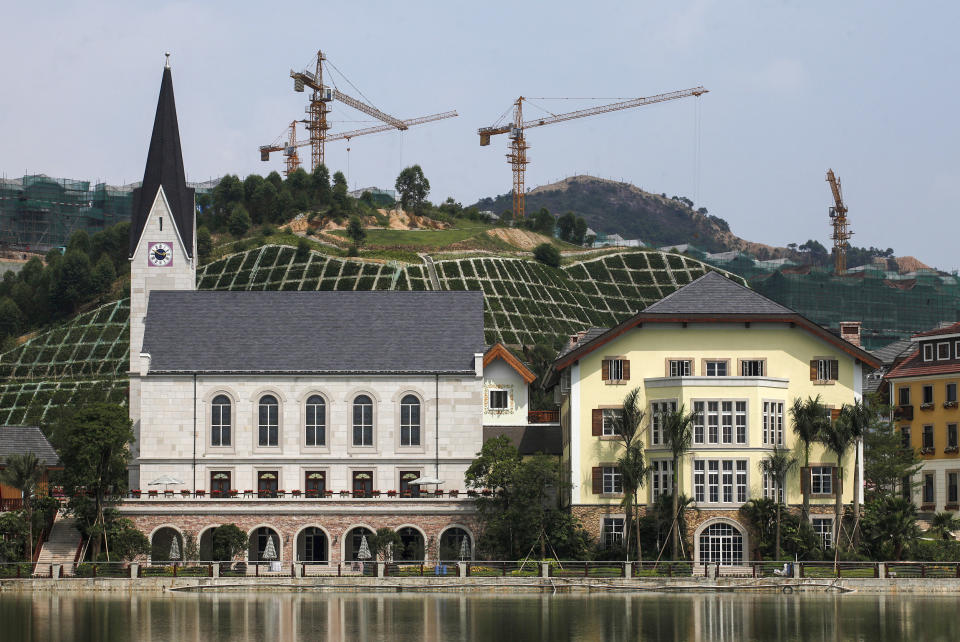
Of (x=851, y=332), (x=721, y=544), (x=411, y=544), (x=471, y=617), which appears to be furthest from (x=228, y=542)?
(x=851, y=332)

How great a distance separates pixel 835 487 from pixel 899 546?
672 cm

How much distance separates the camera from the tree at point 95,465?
7906cm

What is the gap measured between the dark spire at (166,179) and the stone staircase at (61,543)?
82.4ft

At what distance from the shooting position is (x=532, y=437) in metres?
94.3

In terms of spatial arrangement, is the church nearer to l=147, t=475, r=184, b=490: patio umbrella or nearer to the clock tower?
l=147, t=475, r=184, b=490: patio umbrella

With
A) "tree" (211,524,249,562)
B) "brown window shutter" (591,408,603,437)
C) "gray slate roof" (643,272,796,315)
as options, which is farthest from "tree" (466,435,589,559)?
"tree" (211,524,249,562)

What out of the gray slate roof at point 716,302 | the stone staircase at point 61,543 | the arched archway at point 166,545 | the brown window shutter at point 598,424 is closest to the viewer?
the stone staircase at point 61,543

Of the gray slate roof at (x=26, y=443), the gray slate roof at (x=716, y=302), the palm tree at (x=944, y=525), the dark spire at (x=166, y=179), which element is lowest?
the palm tree at (x=944, y=525)

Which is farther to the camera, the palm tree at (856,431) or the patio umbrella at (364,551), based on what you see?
the palm tree at (856,431)

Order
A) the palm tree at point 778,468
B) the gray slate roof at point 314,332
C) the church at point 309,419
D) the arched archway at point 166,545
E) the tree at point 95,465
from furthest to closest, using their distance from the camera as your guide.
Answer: the gray slate roof at point 314,332, the church at point 309,419, the arched archway at point 166,545, the palm tree at point 778,468, the tree at point 95,465

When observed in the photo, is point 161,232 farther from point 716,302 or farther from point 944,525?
point 944,525

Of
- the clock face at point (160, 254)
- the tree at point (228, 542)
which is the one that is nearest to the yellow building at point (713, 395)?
the tree at point (228, 542)

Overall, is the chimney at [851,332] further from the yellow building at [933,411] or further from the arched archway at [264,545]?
the arched archway at [264,545]

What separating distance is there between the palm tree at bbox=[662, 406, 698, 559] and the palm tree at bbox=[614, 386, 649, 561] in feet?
5.48
